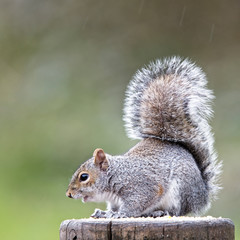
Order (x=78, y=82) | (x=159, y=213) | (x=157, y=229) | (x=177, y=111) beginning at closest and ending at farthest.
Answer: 1. (x=157, y=229)
2. (x=159, y=213)
3. (x=177, y=111)
4. (x=78, y=82)

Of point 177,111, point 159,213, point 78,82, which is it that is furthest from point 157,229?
point 78,82

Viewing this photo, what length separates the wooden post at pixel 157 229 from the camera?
183 centimetres

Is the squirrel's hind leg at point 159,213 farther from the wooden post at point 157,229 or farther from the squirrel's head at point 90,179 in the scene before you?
the wooden post at point 157,229

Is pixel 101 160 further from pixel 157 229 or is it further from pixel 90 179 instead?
pixel 157 229

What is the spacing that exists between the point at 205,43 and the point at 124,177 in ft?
20.8

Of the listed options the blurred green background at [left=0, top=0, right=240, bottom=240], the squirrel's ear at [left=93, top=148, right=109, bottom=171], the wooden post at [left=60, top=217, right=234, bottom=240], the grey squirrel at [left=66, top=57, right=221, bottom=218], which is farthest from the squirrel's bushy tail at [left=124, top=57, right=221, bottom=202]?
the blurred green background at [left=0, top=0, right=240, bottom=240]

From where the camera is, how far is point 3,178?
19.6 feet

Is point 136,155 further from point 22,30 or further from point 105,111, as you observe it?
point 22,30

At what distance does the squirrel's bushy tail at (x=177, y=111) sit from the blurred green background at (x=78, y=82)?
83.1 inches

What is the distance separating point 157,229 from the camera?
183 centimetres

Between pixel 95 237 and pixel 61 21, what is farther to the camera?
pixel 61 21

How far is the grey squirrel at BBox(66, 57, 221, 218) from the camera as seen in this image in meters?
2.26

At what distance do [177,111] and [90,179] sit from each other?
46cm

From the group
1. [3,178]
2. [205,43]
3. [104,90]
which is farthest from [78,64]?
[3,178]
